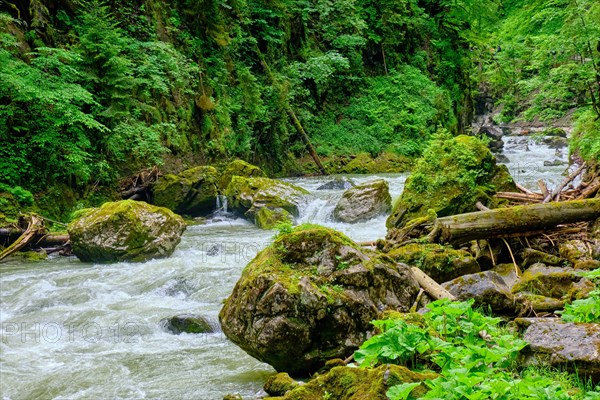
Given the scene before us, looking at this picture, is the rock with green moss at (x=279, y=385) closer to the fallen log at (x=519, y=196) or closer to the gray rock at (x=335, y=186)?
the fallen log at (x=519, y=196)

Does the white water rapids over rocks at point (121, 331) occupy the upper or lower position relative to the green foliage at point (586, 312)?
lower

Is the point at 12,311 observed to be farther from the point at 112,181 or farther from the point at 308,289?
the point at 112,181

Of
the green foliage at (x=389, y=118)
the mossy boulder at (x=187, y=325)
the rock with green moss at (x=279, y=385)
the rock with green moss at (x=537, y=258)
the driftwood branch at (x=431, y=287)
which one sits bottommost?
the mossy boulder at (x=187, y=325)

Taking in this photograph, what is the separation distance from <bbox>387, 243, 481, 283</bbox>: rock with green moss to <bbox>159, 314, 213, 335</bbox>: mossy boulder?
8.99ft

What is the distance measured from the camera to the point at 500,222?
7.39 m

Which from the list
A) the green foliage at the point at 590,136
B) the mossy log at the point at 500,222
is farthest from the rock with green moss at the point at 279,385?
the green foliage at the point at 590,136

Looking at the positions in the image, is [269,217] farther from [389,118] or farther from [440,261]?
[389,118]

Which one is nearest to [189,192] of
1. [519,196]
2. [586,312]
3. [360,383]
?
[519,196]

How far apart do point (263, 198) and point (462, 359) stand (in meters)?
11.7

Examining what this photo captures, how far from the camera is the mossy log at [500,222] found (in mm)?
7383

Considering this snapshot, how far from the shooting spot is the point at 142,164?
15031 mm

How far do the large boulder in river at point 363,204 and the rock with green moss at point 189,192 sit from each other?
12.7 ft

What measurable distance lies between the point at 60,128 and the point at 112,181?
2333mm

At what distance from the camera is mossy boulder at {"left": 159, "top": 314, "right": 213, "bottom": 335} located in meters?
6.71
